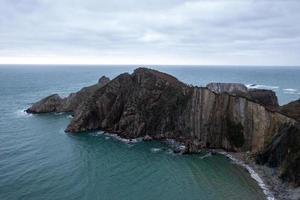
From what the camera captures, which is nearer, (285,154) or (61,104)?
(285,154)

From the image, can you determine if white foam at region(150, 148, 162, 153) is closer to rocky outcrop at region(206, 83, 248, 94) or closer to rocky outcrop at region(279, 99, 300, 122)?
rocky outcrop at region(279, 99, 300, 122)

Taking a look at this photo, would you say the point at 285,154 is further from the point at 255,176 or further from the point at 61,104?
the point at 61,104

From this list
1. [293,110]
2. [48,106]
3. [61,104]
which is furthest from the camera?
[61,104]

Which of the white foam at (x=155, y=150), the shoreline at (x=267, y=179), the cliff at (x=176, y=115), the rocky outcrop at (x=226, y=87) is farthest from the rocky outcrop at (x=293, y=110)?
the rocky outcrop at (x=226, y=87)

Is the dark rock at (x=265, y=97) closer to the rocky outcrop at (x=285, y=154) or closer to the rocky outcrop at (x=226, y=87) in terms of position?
the rocky outcrop at (x=226, y=87)

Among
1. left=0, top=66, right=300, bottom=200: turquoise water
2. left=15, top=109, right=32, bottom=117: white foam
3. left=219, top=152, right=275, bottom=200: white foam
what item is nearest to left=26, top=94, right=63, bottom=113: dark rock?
left=15, top=109, right=32, bottom=117: white foam

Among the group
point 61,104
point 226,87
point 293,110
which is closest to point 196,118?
point 293,110

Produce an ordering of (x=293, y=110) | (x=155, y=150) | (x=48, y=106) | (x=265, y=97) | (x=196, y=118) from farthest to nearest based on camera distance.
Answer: (x=48, y=106)
(x=265, y=97)
(x=196, y=118)
(x=293, y=110)
(x=155, y=150)
